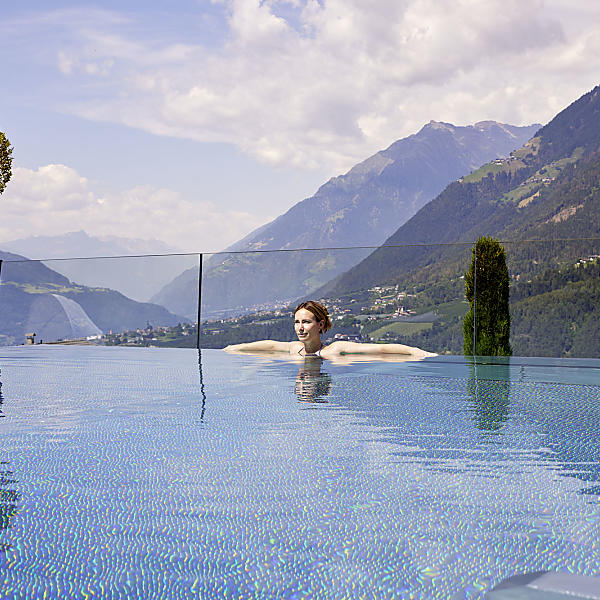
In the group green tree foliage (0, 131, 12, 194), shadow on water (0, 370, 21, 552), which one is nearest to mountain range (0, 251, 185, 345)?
green tree foliage (0, 131, 12, 194)

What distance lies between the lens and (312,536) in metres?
1.60

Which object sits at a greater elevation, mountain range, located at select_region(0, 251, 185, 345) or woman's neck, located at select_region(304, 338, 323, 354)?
mountain range, located at select_region(0, 251, 185, 345)

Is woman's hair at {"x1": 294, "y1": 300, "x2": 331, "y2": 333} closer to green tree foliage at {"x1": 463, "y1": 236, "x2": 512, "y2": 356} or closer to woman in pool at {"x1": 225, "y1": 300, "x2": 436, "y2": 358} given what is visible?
woman in pool at {"x1": 225, "y1": 300, "x2": 436, "y2": 358}

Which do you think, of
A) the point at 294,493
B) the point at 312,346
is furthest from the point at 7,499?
the point at 312,346

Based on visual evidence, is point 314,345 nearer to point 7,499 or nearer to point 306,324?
point 306,324

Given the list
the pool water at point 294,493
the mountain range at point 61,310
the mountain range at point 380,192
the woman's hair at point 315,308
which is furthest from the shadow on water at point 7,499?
the mountain range at point 380,192

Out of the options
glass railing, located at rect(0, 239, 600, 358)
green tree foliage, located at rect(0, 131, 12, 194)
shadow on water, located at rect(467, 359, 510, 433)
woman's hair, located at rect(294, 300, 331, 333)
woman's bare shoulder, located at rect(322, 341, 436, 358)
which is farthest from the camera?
glass railing, located at rect(0, 239, 600, 358)

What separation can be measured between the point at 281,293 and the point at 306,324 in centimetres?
760

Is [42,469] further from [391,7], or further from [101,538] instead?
[391,7]

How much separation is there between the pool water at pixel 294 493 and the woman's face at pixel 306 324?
2.08m

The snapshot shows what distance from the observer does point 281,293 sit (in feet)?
45.1

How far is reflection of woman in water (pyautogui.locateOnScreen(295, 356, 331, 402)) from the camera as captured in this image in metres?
4.04

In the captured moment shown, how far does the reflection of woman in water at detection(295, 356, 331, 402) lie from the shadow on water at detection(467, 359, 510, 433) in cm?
98

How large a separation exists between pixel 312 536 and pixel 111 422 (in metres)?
1.84
